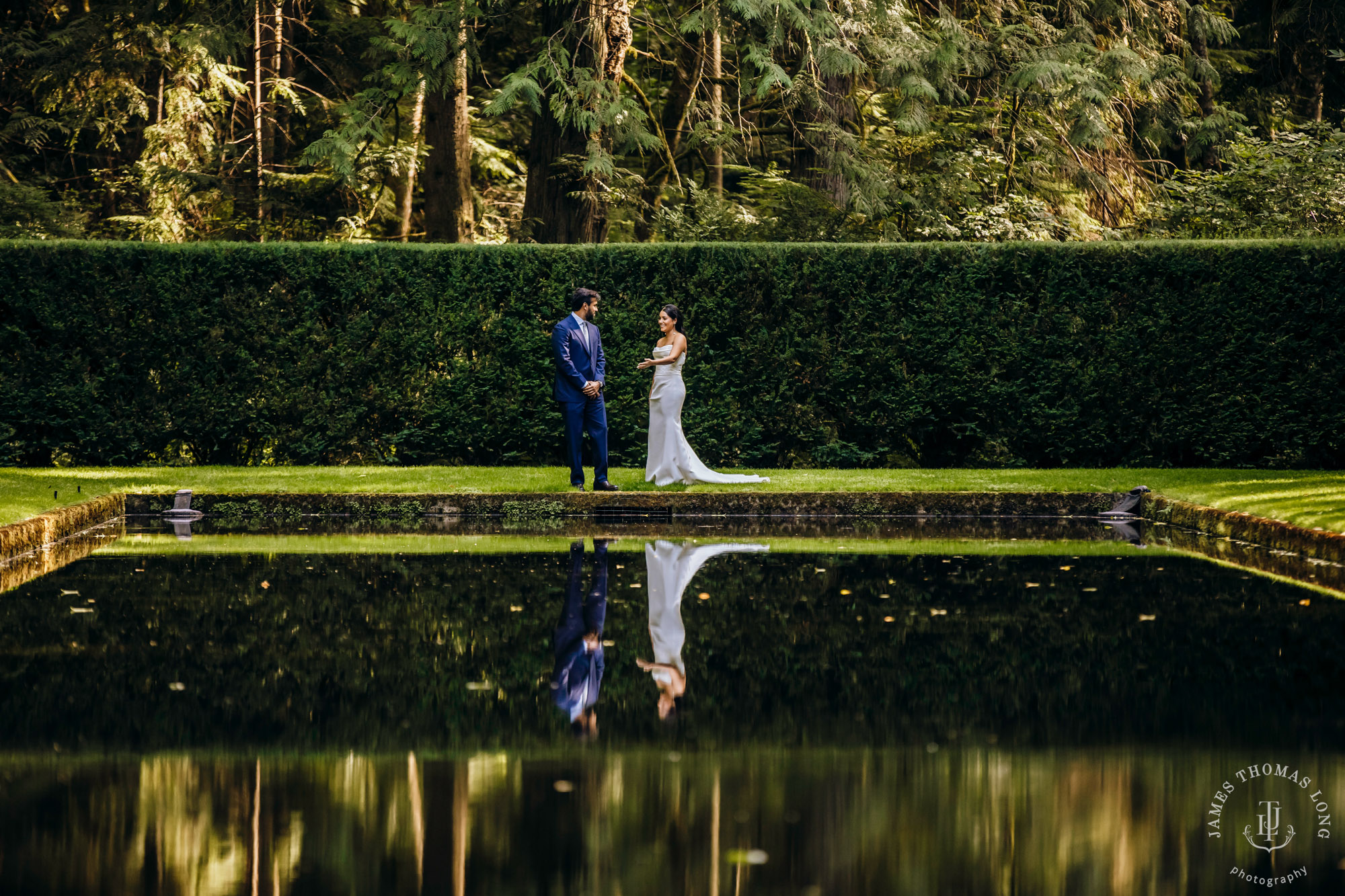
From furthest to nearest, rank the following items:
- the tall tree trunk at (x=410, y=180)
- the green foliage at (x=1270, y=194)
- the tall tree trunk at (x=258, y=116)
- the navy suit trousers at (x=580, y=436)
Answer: the tall tree trunk at (x=410, y=180) → the tall tree trunk at (x=258, y=116) → the green foliage at (x=1270, y=194) → the navy suit trousers at (x=580, y=436)

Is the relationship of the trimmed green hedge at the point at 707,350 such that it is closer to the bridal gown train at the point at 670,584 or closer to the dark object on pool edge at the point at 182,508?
the dark object on pool edge at the point at 182,508

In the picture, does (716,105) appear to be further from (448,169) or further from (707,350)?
(707,350)

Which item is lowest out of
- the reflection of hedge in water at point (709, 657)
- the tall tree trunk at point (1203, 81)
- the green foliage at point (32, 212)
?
the reflection of hedge in water at point (709, 657)

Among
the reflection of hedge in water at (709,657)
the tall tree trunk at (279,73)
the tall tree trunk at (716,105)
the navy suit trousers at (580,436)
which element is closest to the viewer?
the reflection of hedge in water at (709,657)

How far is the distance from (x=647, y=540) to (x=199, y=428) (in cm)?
795

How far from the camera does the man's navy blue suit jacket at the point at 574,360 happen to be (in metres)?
14.6

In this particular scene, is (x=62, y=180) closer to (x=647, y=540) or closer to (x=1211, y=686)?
(x=647, y=540)

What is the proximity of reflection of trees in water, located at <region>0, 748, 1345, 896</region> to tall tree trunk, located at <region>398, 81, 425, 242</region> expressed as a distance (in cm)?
2298

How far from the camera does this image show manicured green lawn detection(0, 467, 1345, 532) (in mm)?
14125

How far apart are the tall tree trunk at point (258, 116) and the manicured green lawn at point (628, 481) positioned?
950cm

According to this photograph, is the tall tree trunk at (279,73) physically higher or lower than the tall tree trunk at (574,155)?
higher

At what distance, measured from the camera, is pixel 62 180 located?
2906cm

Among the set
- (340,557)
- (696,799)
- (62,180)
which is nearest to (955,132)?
(340,557)

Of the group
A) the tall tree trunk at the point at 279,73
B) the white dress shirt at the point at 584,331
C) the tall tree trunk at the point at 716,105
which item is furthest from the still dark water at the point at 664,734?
the tall tree trunk at the point at 279,73
